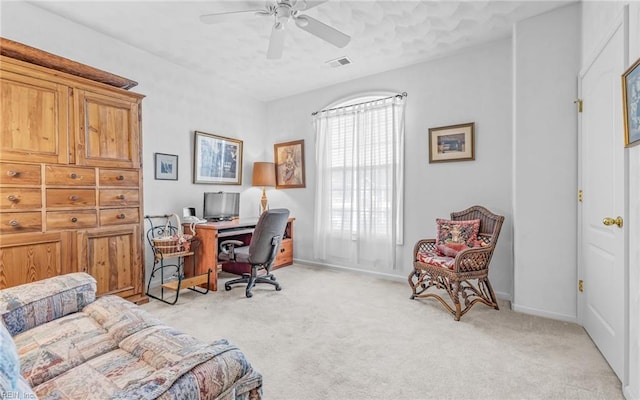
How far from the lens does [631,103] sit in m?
1.65

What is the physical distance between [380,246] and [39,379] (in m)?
3.44

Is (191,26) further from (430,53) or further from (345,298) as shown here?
(345,298)

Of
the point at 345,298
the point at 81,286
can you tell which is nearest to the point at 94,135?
the point at 81,286

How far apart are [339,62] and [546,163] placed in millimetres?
2456

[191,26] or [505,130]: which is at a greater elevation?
[191,26]

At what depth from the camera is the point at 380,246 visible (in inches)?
158

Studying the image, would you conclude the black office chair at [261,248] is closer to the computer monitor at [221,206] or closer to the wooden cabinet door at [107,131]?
the computer monitor at [221,206]

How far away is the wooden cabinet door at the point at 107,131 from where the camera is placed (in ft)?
8.55

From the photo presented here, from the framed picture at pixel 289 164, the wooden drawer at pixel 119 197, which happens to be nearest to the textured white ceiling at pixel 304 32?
the framed picture at pixel 289 164

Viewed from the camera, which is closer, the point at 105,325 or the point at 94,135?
the point at 105,325

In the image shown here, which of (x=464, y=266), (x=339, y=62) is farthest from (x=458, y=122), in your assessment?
(x=464, y=266)

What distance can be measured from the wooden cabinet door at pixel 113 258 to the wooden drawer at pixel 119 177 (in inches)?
16.2

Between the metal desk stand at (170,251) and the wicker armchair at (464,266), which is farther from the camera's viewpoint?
the metal desk stand at (170,251)

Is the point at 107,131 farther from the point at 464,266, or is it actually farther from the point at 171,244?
→ the point at 464,266
